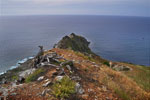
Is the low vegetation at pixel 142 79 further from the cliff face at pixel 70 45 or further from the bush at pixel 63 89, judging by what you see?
the cliff face at pixel 70 45

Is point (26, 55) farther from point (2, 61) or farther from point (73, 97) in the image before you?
point (73, 97)

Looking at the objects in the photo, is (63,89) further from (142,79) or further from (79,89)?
(142,79)

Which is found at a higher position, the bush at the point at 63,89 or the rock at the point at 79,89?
the bush at the point at 63,89

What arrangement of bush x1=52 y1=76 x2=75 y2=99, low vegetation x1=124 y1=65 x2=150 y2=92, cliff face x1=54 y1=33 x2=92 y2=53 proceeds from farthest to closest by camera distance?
cliff face x1=54 y1=33 x2=92 y2=53
low vegetation x1=124 y1=65 x2=150 y2=92
bush x1=52 y1=76 x2=75 y2=99

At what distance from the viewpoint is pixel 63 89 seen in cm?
689

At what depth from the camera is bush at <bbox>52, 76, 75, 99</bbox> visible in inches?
261

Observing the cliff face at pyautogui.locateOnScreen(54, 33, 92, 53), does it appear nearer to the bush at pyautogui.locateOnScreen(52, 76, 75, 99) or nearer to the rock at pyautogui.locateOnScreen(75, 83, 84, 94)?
the rock at pyautogui.locateOnScreen(75, 83, 84, 94)

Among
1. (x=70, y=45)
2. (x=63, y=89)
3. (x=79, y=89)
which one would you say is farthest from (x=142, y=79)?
(x=70, y=45)

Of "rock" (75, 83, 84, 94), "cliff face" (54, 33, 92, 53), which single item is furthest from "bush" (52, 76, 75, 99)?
"cliff face" (54, 33, 92, 53)

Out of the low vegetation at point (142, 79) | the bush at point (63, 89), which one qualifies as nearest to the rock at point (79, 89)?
the bush at point (63, 89)

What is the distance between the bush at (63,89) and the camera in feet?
21.8

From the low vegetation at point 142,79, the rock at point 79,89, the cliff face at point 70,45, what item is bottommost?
the cliff face at point 70,45

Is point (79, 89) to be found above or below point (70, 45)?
above

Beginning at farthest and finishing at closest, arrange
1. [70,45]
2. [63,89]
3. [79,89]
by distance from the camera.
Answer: [70,45]
[79,89]
[63,89]
